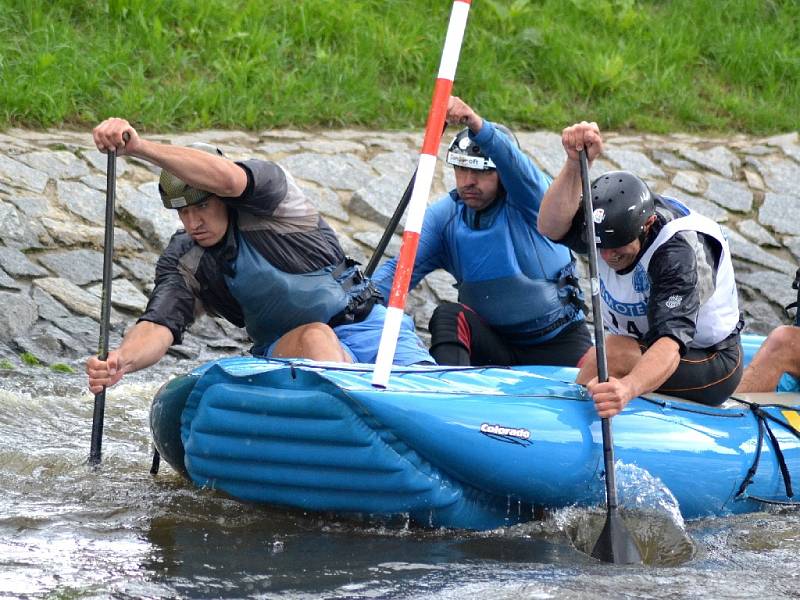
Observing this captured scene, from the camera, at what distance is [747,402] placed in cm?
546

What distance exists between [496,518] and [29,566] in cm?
158

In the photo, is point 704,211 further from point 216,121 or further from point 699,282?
point 699,282

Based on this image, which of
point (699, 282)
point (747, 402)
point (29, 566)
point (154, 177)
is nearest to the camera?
point (29, 566)

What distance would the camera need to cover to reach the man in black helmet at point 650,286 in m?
4.89

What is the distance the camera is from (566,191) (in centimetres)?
515

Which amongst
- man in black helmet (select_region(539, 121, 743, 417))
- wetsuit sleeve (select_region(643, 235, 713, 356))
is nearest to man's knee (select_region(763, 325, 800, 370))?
man in black helmet (select_region(539, 121, 743, 417))

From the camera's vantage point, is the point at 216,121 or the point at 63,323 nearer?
the point at 63,323

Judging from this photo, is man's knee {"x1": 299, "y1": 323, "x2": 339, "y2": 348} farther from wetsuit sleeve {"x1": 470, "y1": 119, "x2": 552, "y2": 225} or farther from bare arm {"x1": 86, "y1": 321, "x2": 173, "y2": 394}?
wetsuit sleeve {"x1": 470, "y1": 119, "x2": 552, "y2": 225}

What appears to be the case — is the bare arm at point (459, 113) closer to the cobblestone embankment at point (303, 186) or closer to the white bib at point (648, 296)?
the white bib at point (648, 296)

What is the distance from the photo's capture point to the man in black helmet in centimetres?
489

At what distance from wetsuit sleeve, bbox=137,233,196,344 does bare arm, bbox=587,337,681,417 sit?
1619 mm

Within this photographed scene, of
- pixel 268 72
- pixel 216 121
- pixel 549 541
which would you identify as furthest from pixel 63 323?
pixel 549 541

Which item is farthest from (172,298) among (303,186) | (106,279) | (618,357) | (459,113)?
(303,186)

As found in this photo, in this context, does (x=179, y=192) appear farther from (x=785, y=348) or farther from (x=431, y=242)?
(x=785, y=348)
